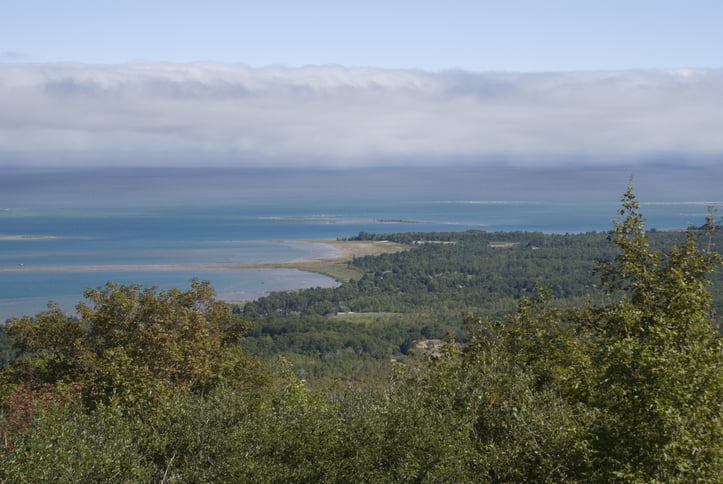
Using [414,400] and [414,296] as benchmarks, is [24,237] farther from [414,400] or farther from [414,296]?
[414,400]

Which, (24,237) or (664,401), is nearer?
(664,401)

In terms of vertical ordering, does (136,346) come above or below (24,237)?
above

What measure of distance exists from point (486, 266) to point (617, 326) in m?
132

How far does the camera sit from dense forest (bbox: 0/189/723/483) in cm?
1191

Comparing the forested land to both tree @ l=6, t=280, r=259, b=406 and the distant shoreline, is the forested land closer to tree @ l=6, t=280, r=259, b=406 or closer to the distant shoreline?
tree @ l=6, t=280, r=259, b=406

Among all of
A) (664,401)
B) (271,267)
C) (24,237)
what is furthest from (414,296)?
(24,237)

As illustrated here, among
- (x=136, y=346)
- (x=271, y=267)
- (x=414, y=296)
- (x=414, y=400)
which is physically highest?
(x=136, y=346)

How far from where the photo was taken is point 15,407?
1872 centimetres

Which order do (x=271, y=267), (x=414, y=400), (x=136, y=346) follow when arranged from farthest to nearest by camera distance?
(x=271, y=267) → (x=136, y=346) → (x=414, y=400)

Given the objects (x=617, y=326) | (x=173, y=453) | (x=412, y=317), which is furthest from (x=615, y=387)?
(x=412, y=317)

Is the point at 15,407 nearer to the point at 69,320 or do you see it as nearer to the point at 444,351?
the point at 69,320

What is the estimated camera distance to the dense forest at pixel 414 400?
1191 cm

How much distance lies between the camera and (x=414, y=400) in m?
16.9

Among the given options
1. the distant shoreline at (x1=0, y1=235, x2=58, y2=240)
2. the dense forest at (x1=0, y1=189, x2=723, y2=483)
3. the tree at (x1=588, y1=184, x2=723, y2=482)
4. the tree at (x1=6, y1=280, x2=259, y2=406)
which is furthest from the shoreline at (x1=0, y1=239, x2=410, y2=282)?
the tree at (x1=588, y1=184, x2=723, y2=482)
